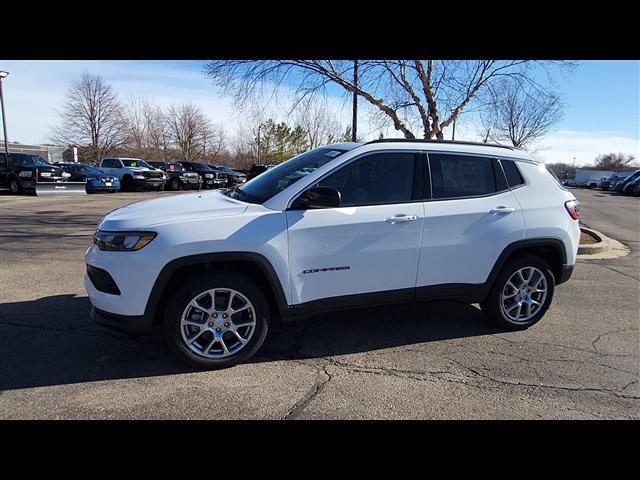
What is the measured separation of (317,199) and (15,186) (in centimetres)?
2211

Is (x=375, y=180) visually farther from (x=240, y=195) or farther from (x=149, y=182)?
(x=149, y=182)

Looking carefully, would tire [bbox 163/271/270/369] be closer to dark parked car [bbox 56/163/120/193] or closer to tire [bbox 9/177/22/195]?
tire [bbox 9/177/22/195]

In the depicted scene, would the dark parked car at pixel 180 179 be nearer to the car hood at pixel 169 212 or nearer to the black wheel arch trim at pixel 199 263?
the car hood at pixel 169 212

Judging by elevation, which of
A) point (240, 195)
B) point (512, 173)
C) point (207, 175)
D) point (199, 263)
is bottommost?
point (199, 263)

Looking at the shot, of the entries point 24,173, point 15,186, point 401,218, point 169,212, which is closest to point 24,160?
point 15,186

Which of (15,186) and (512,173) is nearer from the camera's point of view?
(512,173)

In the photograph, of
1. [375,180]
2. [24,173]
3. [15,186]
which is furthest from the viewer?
[15,186]

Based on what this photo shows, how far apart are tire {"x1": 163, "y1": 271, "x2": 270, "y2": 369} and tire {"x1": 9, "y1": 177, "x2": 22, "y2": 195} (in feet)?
69.7

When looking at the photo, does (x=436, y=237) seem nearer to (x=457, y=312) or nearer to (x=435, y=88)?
(x=457, y=312)

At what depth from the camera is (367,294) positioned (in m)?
3.63

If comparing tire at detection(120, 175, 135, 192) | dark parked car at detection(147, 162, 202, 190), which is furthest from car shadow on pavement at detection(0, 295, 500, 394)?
dark parked car at detection(147, 162, 202, 190)

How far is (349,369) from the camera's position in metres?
3.38

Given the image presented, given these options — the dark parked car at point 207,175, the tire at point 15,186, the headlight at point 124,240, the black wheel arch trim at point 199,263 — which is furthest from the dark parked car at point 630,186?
the tire at point 15,186

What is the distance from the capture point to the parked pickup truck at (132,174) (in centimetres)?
2358
